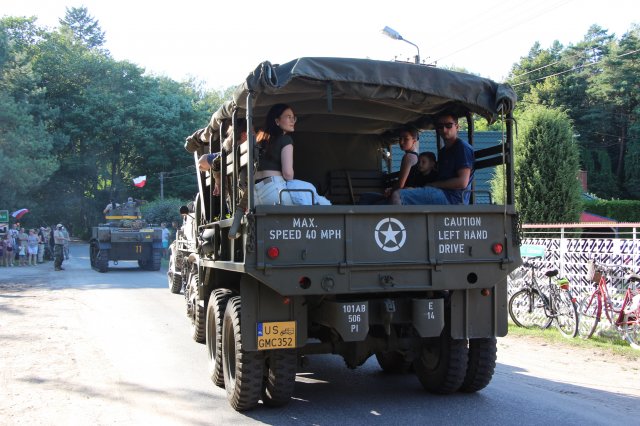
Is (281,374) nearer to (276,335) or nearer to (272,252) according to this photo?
(276,335)

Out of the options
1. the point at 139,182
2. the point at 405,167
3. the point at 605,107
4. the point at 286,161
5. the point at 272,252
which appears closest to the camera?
the point at 272,252

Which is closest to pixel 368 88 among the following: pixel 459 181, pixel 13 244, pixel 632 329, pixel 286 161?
pixel 286 161

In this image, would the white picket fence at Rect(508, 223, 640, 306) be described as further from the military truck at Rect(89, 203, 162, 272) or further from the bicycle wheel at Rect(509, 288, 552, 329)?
the military truck at Rect(89, 203, 162, 272)

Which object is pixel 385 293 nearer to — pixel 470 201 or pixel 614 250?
pixel 470 201

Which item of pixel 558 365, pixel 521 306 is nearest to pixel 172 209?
pixel 521 306

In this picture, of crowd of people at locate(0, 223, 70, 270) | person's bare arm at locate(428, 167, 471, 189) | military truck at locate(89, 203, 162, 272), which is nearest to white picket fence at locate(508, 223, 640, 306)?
person's bare arm at locate(428, 167, 471, 189)

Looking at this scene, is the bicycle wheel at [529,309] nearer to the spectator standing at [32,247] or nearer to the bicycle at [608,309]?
the bicycle at [608,309]

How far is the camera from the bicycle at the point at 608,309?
9250 millimetres

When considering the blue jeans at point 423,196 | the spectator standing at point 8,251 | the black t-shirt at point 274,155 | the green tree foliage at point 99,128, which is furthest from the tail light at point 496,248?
the green tree foliage at point 99,128

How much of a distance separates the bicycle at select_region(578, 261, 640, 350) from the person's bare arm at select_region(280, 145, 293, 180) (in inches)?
217

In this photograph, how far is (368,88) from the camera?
6.16 metres

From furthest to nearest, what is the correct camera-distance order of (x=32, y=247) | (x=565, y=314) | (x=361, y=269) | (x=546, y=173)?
(x=32, y=247), (x=546, y=173), (x=565, y=314), (x=361, y=269)

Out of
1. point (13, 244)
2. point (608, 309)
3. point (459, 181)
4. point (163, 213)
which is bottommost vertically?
point (608, 309)

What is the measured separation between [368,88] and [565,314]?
6.12 m
